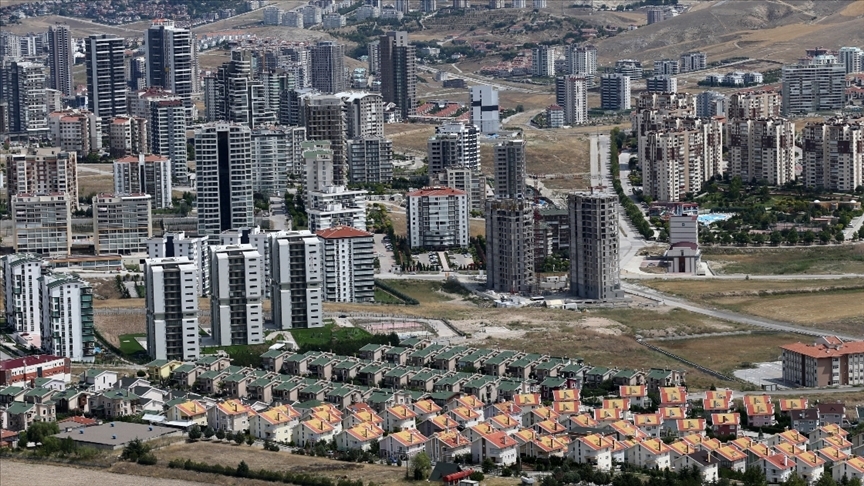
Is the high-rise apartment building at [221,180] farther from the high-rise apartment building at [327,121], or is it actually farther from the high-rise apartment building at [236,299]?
the high-rise apartment building at [236,299]

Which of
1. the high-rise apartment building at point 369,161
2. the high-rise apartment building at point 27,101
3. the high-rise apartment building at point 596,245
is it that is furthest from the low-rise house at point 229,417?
the high-rise apartment building at point 27,101

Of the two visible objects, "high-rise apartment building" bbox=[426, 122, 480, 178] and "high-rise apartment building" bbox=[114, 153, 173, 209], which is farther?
"high-rise apartment building" bbox=[426, 122, 480, 178]

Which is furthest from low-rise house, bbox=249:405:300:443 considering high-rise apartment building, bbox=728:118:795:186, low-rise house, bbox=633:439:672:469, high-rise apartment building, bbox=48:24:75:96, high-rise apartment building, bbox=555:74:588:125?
high-rise apartment building, bbox=48:24:75:96

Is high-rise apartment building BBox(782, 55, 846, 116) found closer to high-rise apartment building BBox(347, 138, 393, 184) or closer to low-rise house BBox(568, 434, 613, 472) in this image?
high-rise apartment building BBox(347, 138, 393, 184)

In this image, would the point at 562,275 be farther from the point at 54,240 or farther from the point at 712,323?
the point at 54,240

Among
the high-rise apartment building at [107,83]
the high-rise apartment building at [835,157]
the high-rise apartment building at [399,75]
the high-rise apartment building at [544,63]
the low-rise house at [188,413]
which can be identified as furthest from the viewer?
the high-rise apartment building at [544,63]

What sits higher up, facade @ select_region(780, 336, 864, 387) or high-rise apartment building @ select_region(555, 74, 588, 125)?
high-rise apartment building @ select_region(555, 74, 588, 125)
